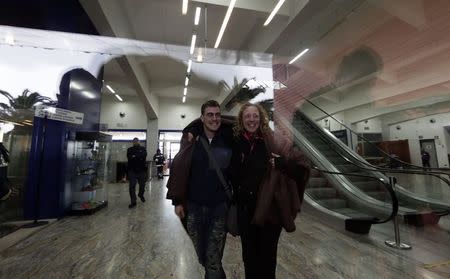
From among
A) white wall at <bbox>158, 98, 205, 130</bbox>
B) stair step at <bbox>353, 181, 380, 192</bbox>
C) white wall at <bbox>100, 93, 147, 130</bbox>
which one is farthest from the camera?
white wall at <bbox>158, 98, 205, 130</bbox>

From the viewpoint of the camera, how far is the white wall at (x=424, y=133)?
4.83m

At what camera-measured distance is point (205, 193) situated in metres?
1.54

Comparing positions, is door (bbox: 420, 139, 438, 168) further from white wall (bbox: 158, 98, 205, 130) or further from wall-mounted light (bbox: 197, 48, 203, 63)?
white wall (bbox: 158, 98, 205, 130)

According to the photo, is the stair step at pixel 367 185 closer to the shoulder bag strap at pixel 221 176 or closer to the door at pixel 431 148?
the door at pixel 431 148

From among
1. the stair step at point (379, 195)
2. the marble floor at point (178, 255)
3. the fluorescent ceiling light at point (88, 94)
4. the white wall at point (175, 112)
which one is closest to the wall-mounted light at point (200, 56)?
the fluorescent ceiling light at point (88, 94)

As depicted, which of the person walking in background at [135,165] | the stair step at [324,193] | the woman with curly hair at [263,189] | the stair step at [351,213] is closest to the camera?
the woman with curly hair at [263,189]

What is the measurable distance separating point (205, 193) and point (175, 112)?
12.4 meters

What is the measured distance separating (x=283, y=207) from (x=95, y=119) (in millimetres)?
5567

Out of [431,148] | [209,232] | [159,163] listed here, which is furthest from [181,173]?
[159,163]

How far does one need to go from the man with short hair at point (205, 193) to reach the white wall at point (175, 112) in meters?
11.7

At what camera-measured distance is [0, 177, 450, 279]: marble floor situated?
87.4 inches

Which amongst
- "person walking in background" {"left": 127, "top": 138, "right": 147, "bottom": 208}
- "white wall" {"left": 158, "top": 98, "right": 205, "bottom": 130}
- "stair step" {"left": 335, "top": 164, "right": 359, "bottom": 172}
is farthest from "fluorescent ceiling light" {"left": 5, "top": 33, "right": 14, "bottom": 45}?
"white wall" {"left": 158, "top": 98, "right": 205, "bottom": 130}

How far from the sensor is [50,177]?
4.23 metres

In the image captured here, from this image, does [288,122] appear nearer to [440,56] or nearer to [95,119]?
[440,56]
